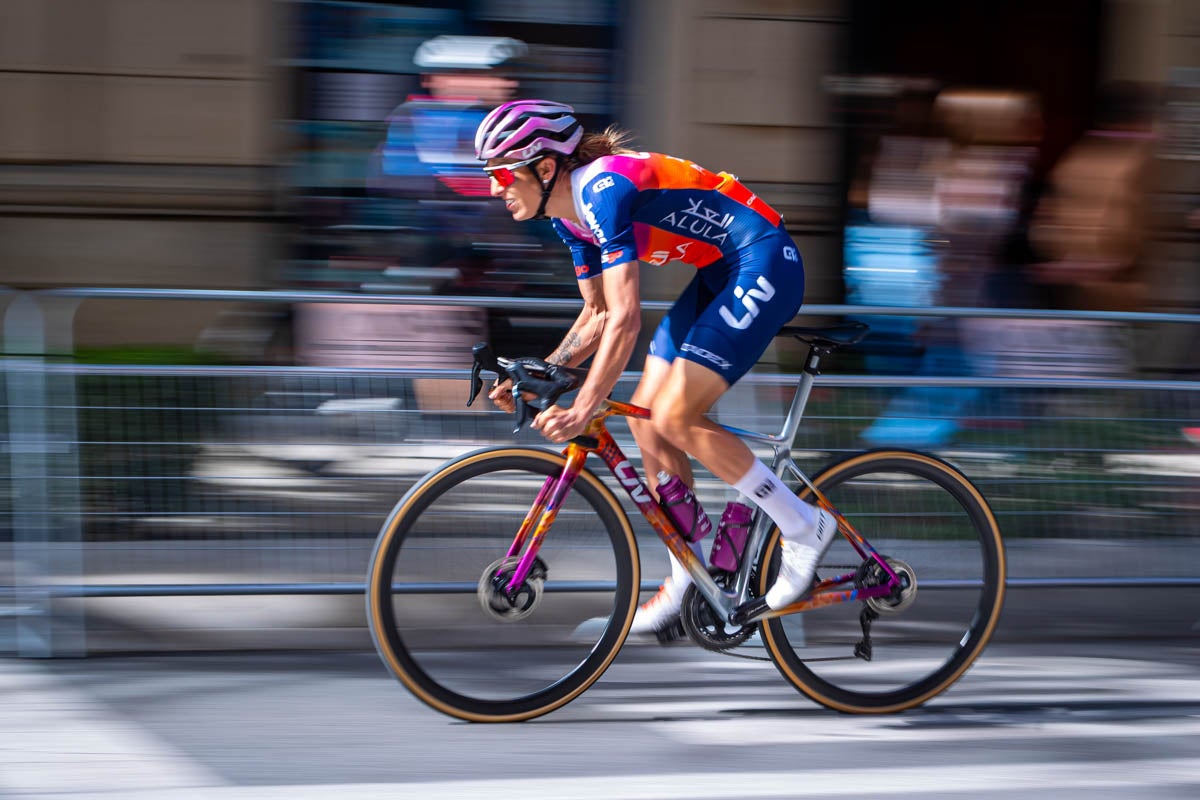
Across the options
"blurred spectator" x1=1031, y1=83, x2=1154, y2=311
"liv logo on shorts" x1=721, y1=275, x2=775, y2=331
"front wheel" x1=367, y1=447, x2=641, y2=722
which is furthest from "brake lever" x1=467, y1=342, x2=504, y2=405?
"blurred spectator" x1=1031, y1=83, x2=1154, y2=311

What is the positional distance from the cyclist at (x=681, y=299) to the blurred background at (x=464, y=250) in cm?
52

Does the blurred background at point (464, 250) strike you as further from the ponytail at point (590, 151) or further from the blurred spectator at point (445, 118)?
the ponytail at point (590, 151)

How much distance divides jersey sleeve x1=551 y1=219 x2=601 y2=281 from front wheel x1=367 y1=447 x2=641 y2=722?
21.8 inches

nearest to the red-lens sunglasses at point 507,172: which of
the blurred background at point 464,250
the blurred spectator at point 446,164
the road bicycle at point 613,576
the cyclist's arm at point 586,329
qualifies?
the cyclist's arm at point 586,329

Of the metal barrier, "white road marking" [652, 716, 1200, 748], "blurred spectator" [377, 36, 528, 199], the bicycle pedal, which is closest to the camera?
"white road marking" [652, 716, 1200, 748]

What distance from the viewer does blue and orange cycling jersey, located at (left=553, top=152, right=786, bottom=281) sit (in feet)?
11.9

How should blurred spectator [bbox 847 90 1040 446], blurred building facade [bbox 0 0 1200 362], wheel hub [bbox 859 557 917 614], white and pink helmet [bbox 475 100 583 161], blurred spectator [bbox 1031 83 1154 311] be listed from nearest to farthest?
1. white and pink helmet [bbox 475 100 583 161]
2. wheel hub [bbox 859 557 917 614]
3. blurred building facade [bbox 0 0 1200 362]
4. blurred spectator [bbox 847 90 1040 446]
5. blurred spectator [bbox 1031 83 1154 311]

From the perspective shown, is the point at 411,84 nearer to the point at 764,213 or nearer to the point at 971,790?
the point at 764,213

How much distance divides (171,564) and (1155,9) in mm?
6907

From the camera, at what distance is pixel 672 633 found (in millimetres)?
4012

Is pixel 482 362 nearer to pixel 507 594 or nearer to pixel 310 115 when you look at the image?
pixel 507 594

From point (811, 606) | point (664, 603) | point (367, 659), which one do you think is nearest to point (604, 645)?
point (664, 603)

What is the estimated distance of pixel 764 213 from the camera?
12.8 ft

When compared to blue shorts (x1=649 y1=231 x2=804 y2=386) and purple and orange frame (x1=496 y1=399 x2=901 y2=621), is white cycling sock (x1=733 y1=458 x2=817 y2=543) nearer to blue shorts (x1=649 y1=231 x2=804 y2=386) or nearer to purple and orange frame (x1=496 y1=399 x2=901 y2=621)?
purple and orange frame (x1=496 y1=399 x2=901 y2=621)
